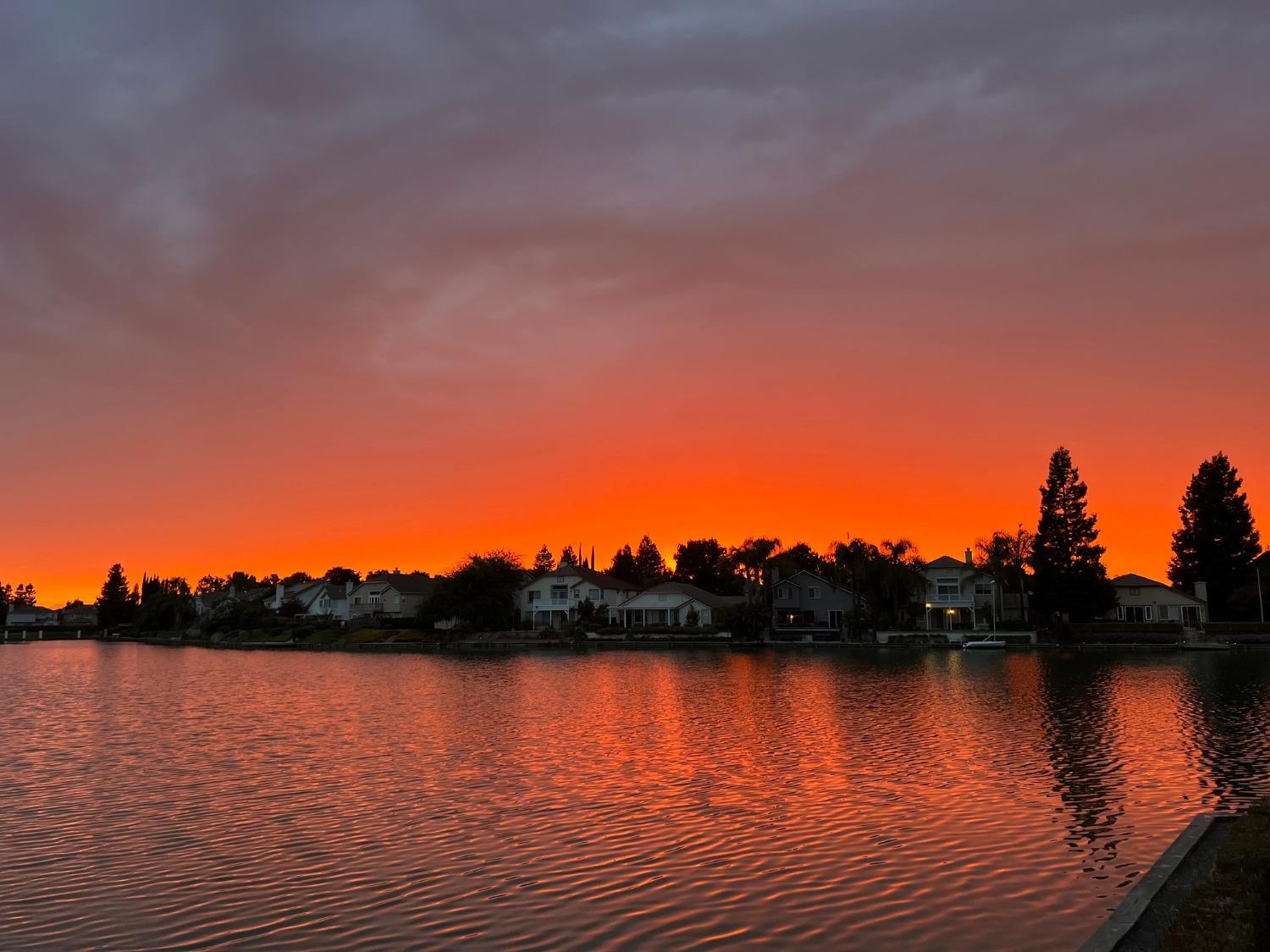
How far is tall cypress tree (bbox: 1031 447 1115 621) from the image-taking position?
101 m

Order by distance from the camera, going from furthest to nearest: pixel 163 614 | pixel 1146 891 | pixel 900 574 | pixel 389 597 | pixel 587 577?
pixel 163 614
pixel 389 597
pixel 587 577
pixel 900 574
pixel 1146 891

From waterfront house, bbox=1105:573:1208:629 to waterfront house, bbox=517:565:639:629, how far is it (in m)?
63.8

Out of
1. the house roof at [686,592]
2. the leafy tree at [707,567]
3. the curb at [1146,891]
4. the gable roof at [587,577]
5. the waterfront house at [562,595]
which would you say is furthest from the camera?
the leafy tree at [707,567]

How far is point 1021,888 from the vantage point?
14.9 m

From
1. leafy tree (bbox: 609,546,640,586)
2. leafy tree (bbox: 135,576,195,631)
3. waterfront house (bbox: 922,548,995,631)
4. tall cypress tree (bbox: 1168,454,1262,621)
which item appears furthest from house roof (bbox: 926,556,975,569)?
leafy tree (bbox: 135,576,195,631)

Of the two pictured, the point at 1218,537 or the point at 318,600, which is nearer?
the point at 1218,537

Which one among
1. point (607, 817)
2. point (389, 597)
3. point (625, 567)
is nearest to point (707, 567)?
point (625, 567)

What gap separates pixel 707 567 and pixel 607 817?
144018 millimetres

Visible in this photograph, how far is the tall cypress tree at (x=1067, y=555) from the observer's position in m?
101

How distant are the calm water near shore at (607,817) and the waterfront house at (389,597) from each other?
107129mm

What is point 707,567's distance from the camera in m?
164

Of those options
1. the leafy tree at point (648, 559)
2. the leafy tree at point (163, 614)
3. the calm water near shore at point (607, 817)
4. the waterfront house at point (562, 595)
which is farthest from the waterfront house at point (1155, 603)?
the leafy tree at point (163, 614)

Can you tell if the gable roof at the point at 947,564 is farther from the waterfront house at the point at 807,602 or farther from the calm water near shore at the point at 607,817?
the calm water near shore at the point at 607,817

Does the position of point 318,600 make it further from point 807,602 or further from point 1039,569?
point 1039,569
